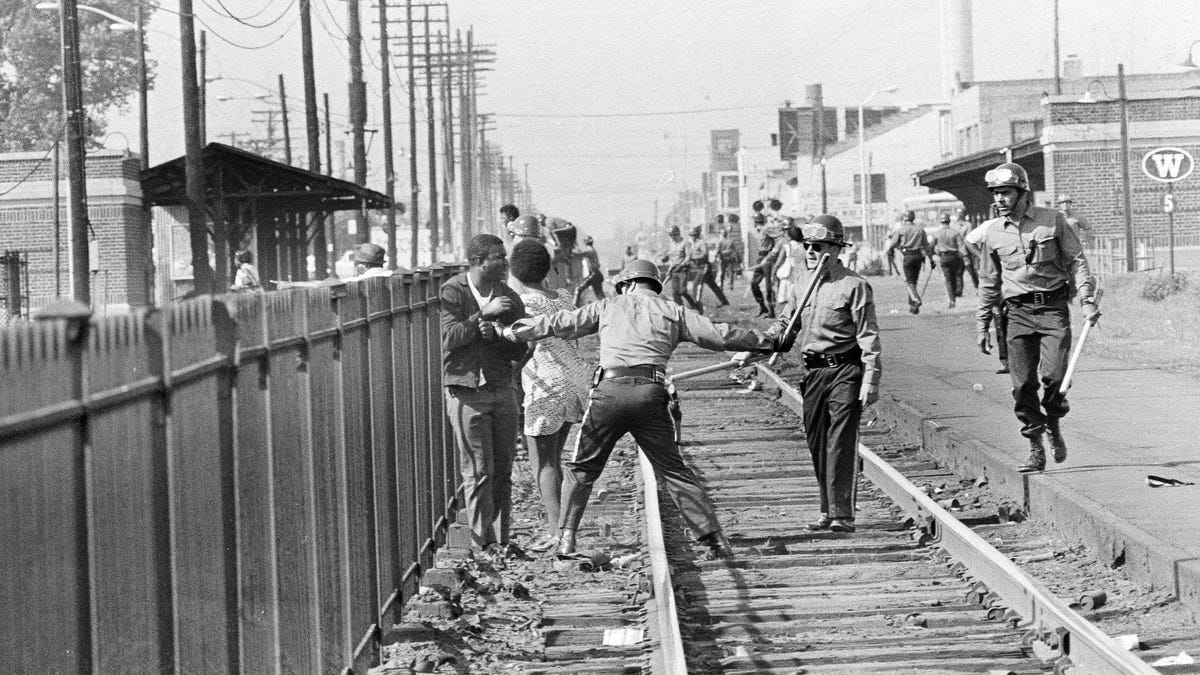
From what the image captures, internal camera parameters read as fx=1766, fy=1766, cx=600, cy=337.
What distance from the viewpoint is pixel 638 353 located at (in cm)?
926

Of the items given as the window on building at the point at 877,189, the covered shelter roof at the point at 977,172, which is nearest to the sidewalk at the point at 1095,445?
the covered shelter roof at the point at 977,172

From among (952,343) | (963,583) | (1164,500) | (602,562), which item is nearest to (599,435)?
(602,562)

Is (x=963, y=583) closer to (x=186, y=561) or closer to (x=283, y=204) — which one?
(x=186, y=561)

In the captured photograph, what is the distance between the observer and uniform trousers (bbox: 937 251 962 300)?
98.9ft

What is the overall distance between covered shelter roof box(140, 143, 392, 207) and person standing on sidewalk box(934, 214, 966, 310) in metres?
11.6

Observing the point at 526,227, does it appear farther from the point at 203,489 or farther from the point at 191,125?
the point at 191,125

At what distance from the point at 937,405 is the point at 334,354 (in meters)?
10.7

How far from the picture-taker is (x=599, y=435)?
31.1ft

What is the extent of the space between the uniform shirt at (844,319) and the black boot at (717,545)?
1.28m

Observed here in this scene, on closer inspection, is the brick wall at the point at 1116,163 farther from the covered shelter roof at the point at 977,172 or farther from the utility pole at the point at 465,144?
the utility pole at the point at 465,144

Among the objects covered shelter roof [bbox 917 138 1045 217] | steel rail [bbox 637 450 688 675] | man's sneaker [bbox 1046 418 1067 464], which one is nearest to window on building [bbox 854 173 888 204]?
covered shelter roof [bbox 917 138 1045 217]

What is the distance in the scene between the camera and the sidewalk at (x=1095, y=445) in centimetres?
920

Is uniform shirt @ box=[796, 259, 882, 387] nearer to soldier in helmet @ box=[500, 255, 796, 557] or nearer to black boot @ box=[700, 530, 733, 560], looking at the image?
soldier in helmet @ box=[500, 255, 796, 557]

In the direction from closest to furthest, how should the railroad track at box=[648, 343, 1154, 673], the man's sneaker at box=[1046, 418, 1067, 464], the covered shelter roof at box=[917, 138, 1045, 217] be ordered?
1. the railroad track at box=[648, 343, 1154, 673]
2. the man's sneaker at box=[1046, 418, 1067, 464]
3. the covered shelter roof at box=[917, 138, 1045, 217]
